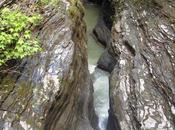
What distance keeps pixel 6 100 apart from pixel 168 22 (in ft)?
16.0

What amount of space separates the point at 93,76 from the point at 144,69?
246cm

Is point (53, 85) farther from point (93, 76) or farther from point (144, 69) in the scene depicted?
point (93, 76)

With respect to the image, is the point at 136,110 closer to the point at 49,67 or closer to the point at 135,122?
the point at 135,122

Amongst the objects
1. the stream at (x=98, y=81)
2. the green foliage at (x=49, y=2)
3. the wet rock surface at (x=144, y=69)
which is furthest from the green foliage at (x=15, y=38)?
the stream at (x=98, y=81)

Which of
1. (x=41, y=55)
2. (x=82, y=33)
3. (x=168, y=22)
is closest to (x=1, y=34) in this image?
(x=41, y=55)

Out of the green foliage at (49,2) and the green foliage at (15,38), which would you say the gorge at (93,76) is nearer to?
the green foliage at (49,2)

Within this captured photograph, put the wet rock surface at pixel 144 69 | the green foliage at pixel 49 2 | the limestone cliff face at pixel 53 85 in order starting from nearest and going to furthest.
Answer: the limestone cliff face at pixel 53 85 → the wet rock surface at pixel 144 69 → the green foliage at pixel 49 2

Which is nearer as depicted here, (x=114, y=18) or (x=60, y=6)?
(x=60, y=6)

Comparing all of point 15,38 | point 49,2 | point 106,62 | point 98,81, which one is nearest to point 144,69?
point 98,81

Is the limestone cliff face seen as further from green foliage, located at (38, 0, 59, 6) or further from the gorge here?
green foliage, located at (38, 0, 59, 6)

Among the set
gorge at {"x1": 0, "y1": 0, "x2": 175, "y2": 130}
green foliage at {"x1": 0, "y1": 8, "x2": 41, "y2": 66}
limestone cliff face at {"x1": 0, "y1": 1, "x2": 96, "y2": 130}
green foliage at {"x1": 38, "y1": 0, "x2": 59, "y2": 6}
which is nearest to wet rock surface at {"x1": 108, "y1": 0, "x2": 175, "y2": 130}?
Answer: gorge at {"x1": 0, "y1": 0, "x2": 175, "y2": 130}

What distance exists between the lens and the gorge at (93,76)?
591 centimetres

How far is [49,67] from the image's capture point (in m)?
6.51

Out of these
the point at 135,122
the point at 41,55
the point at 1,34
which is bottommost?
the point at 135,122
